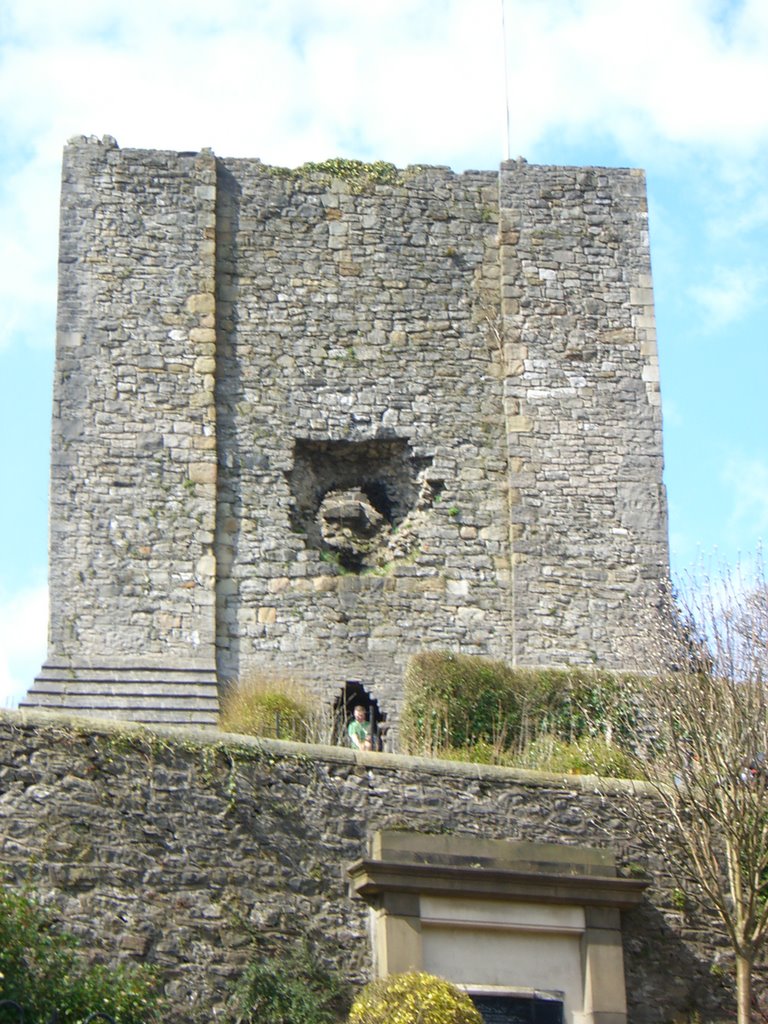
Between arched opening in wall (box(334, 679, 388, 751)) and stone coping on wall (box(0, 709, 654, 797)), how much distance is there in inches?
172

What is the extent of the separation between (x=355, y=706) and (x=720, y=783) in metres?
5.82

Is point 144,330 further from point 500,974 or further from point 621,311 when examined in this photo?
point 500,974

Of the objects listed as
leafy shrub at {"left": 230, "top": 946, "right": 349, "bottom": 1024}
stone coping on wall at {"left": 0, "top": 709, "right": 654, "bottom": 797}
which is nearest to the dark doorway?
leafy shrub at {"left": 230, "top": 946, "right": 349, "bottom": 1024}

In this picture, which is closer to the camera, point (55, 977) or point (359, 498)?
point (55, 977)

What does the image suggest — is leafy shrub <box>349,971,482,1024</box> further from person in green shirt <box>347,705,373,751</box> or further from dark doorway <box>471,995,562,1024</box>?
person in green shirt <box>347,705,373,751</box>

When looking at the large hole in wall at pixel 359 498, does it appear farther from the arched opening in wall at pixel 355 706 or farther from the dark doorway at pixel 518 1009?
the dark doorway at pixel 518 1009

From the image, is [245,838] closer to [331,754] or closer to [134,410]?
[331,754]

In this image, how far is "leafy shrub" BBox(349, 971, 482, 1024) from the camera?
12.2 m

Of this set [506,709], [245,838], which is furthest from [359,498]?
[245,838]

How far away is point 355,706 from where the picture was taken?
19.6 metres

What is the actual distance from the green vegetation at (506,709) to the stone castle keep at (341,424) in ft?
3.65

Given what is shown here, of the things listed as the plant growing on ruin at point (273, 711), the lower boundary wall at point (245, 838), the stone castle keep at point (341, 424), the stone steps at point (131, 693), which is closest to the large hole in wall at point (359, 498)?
the stone castle keep at point (341, 424)

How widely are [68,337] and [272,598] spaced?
11.3ft

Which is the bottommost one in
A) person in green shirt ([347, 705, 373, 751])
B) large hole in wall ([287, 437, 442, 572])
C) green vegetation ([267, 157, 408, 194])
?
person in green shirt ([347, 705, 373, 751])
